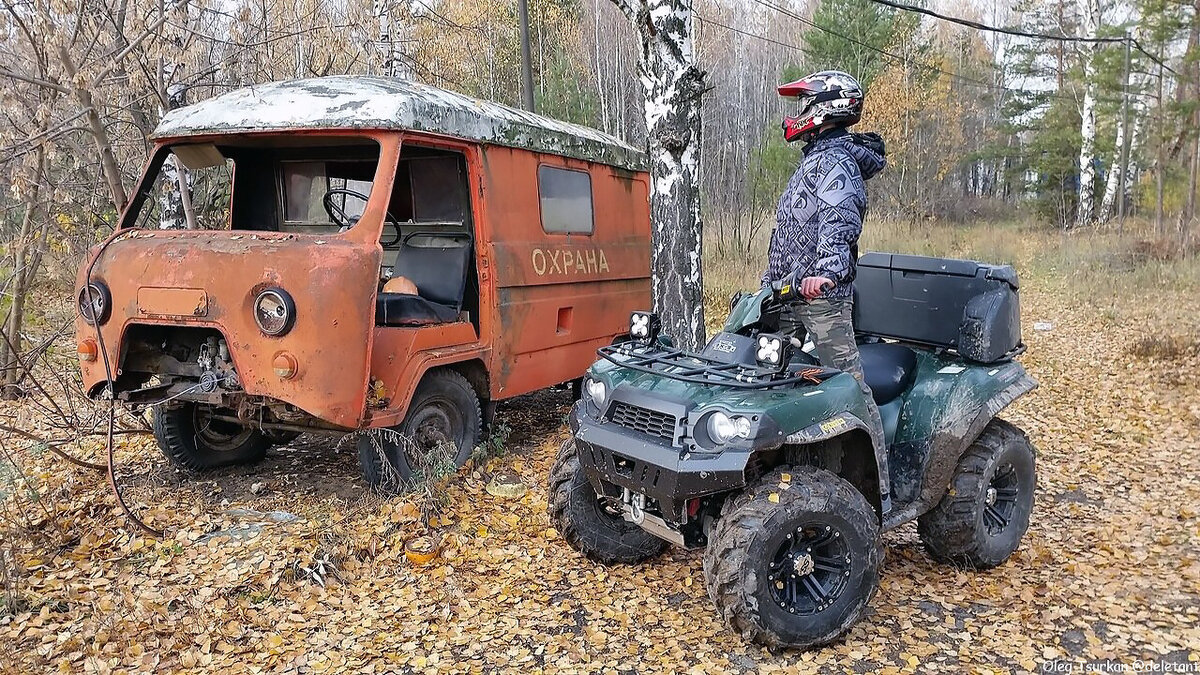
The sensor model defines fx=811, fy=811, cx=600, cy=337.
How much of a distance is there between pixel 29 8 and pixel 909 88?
75.4 ft

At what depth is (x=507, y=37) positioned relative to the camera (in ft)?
76.9

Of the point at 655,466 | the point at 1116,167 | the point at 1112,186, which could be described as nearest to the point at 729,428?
the point at 655,466

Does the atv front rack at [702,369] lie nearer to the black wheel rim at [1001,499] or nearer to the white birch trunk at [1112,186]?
the black wheel rim at [1001,499]

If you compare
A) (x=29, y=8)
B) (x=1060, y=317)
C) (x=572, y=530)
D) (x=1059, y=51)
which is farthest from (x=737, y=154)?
(x=572, y=530)

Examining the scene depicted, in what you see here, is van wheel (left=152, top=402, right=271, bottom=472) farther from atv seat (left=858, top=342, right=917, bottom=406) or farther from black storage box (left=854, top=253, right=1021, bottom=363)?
black storage box (left=854, top=253, right=1021, bottom=363)

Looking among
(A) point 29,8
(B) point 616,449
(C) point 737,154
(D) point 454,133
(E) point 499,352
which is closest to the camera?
(B) point 616,449

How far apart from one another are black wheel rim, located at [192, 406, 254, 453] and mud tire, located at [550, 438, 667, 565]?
8.63 ft

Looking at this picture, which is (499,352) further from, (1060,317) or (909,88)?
(909,88)

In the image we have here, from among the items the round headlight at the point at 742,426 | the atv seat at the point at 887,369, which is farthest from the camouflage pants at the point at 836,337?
the round headlight at the point at 742,426

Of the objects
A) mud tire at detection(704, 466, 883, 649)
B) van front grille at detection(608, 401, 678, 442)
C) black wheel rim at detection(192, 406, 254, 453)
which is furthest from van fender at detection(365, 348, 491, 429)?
mud tire at detection(704, 466, 883, 649)

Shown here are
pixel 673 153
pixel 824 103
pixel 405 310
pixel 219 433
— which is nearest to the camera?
pixel 824 103

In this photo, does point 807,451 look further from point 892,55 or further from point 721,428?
point 892,55

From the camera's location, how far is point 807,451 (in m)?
3.81

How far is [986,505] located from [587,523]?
7.11 ft
